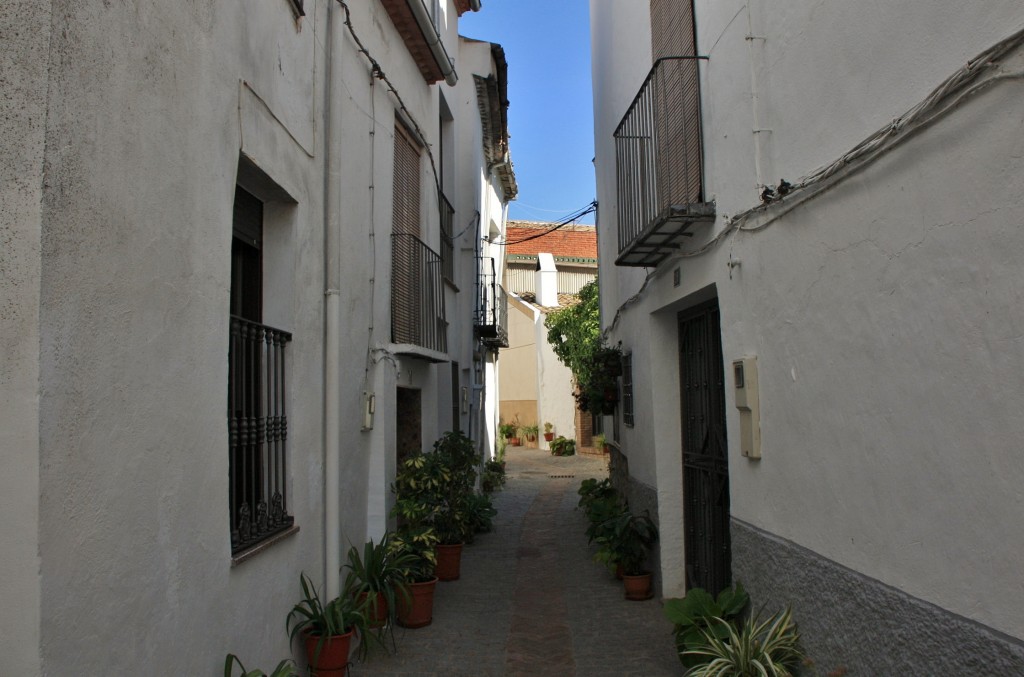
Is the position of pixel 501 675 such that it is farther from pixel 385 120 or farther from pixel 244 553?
pixel 385 120

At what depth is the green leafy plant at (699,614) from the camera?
4.96m

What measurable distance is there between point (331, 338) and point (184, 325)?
7.15 feet

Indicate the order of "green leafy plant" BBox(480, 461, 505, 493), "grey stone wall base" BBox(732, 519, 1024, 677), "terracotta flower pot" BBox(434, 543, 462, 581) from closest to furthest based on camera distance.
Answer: "grey stone wall base" BBox(732, 519, 1024, 677) → "terracotta flower pot" BBox(434, 543, 462, 581) → "green leafy plant" BBox(480, 461, 505, 493)

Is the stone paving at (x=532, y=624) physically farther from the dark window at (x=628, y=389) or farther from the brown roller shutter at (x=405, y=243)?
the brown roller shutter at (x=405, y=243)

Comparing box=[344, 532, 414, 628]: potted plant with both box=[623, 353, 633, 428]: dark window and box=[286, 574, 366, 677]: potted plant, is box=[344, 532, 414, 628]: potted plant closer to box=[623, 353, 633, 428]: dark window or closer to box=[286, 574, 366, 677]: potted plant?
box=[286, 574, 366, 677]: potted plant

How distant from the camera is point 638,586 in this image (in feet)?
24.5

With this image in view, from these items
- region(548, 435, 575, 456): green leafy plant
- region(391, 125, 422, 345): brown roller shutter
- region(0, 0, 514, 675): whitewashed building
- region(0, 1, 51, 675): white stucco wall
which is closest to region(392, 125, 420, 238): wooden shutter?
region(391, 125, 422, 345): brown roller shutter

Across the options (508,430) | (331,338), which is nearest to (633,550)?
(331,338)

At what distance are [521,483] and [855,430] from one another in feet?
47.1

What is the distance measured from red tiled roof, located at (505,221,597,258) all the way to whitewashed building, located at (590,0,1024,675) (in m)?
25.9

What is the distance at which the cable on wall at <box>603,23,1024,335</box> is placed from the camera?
2648 millimetres

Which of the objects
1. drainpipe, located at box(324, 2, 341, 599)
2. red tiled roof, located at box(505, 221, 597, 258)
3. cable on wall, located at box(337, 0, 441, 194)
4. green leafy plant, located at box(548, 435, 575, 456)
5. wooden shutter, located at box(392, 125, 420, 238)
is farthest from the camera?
red tiled roof, located at box(505, 221, 597, 258)

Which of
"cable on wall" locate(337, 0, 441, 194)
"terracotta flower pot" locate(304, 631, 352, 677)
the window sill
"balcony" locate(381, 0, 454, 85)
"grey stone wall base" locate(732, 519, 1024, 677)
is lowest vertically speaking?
"terracotta flower pot" locate(304, 631, 352, 677)

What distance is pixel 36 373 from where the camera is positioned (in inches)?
95.2
